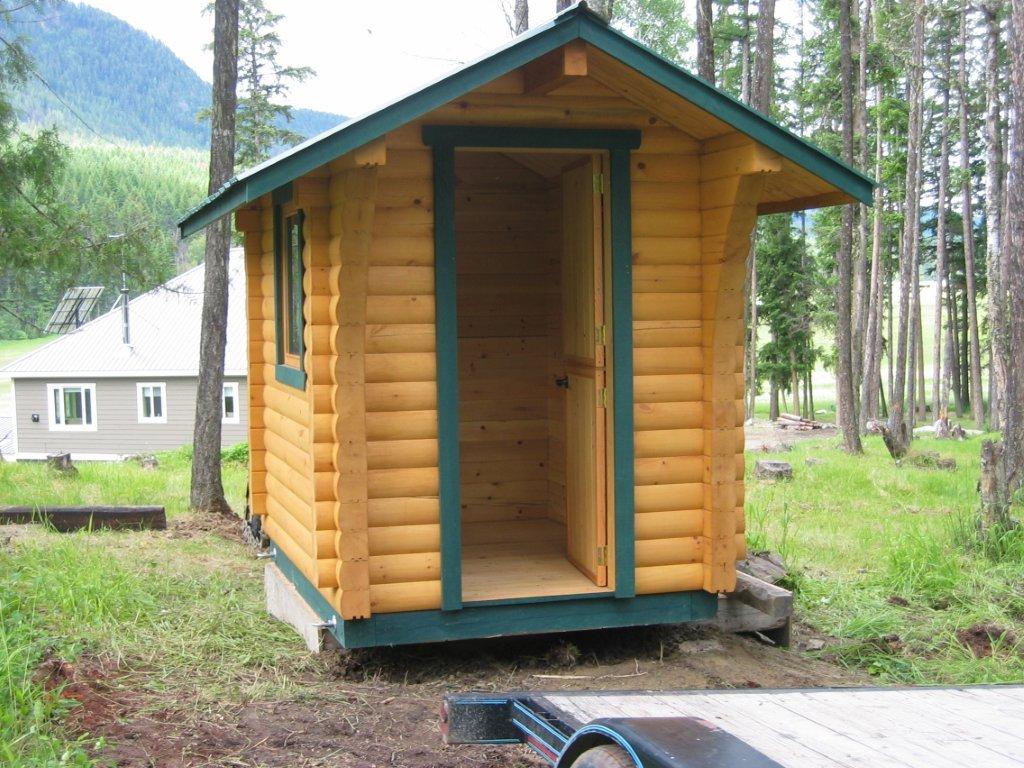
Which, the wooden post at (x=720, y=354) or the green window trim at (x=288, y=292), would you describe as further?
the green window trim at (x=288, y=292)

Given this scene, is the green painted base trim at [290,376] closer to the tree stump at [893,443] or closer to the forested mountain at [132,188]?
the tree stump at [893,443]

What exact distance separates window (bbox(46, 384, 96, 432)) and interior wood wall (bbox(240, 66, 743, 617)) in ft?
102

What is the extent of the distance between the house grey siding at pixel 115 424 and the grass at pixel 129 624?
25055 millimetres

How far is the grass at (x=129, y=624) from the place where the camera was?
14.4 ft

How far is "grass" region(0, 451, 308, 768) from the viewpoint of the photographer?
4398 millimetres

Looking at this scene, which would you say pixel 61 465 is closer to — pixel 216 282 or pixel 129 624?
pixel 216 282

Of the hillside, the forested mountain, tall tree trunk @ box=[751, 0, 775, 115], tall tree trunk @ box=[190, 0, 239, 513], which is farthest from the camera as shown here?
the hillside

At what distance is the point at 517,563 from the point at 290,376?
74.4 inches

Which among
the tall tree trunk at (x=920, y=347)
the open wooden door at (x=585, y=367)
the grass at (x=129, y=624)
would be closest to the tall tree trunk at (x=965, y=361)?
the tall tree trunk at (x=920, y=347)

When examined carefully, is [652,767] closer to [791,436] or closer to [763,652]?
[763,652]

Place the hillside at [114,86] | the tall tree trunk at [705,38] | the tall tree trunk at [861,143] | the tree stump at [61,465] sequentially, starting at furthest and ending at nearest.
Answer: the hillside at [114,86] < the tall tree trunk at [861,143] < the tree stump at [61,465] < the tall tree trunk at [705,38]

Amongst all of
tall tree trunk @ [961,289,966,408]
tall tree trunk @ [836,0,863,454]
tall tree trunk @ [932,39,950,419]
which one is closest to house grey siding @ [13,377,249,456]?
tall tree trunk @ [836,0,863,454]

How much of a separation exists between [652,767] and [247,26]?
31641 millimetres

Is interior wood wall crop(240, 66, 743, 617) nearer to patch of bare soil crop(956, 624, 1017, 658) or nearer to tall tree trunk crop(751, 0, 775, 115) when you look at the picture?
patch of bare soil crop(956, 624, 1017, 658)
